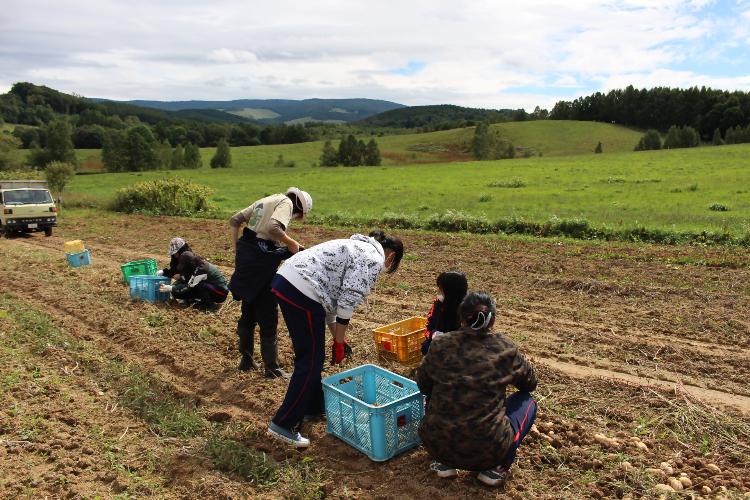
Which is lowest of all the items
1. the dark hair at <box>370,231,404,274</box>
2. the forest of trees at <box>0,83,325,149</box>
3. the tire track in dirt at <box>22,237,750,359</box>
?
the tire track in dirt at <box>22,237,750,359</box>

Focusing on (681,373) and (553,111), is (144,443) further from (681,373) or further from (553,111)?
(553,111)

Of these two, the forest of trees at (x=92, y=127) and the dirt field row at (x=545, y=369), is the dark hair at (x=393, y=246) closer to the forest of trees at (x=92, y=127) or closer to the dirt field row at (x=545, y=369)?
the dirt field row at (x=545, y=369)

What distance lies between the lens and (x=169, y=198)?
23.7 metres

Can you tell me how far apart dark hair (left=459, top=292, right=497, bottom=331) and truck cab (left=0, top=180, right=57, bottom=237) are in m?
18.5

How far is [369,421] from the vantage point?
13.6 ft

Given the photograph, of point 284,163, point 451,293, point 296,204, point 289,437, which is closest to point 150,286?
point 296,204

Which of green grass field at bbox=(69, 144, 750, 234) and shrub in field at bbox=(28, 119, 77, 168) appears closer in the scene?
green grass field at bbox=(69, 144, 750, 234)

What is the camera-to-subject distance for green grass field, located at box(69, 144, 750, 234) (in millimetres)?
17484

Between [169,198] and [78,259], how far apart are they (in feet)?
40.8

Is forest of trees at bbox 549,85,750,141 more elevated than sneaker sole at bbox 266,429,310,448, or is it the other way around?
forest of trees at bbox 549,85,750,141

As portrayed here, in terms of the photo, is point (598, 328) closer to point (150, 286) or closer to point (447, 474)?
point (447, 474)

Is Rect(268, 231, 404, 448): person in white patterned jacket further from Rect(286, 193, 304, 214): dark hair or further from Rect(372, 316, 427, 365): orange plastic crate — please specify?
Rect(372, 316, 427, 365): orange plastic crate

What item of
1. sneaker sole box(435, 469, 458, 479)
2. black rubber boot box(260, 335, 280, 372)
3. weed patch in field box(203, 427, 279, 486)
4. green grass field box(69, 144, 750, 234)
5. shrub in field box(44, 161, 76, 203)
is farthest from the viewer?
shrub in field box(44, 161, 76, 203)

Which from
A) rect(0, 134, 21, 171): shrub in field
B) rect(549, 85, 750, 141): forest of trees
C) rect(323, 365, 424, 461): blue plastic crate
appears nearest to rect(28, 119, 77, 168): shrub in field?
rect(0, 134, 21, 171): shrub in field
